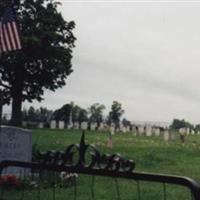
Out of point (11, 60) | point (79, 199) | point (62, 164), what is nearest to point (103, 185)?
point (79, 199)

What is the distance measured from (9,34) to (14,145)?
10.5 ft

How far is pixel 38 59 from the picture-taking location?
47.8 meters

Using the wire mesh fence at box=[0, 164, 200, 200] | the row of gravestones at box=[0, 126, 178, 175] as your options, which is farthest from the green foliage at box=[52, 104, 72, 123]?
the wire mesh fence at box=[0, 164, 200, 200]

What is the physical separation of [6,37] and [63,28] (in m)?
37.0

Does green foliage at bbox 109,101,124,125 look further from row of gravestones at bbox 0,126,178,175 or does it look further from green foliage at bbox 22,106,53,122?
row of gravestones at bbox 0,126,178,175

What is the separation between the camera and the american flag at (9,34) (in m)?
12.7

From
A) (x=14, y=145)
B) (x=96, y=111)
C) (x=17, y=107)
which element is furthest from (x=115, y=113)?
(x=14, y=145)

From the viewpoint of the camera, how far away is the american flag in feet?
41.7

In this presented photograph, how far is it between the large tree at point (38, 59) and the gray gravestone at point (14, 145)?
102 feet

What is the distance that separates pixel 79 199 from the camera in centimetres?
1183

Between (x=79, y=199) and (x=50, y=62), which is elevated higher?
(x=50, y=62)

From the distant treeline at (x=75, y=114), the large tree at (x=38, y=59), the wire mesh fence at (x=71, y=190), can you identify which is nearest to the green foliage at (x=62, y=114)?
the distant treeline at (x=75, y=114)

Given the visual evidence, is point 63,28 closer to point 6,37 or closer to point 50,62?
point 50,62

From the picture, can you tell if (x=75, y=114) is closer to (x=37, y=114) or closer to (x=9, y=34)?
(x=37, y=114)
